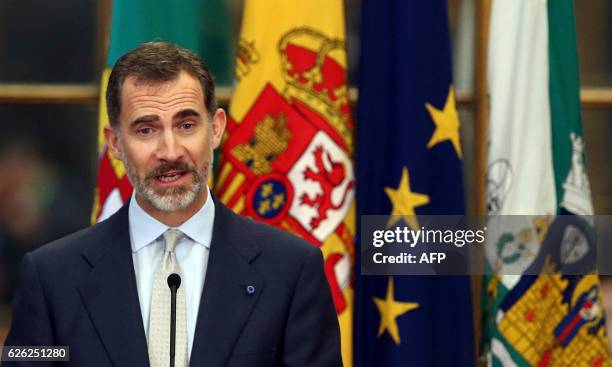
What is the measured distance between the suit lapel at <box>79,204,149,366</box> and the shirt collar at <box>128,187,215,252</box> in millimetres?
22

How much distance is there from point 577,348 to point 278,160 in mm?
1220

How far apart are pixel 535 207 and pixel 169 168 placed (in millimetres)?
1925

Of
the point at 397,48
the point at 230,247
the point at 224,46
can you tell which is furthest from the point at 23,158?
the point at 230,247

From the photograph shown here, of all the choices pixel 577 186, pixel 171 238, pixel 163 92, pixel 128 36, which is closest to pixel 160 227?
pixel 171 238

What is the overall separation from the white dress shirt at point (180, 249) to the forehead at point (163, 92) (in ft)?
0.73

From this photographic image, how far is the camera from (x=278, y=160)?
3713 mm

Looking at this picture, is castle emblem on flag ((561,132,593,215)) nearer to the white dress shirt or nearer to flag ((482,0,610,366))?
flag ((482,0,610,366))

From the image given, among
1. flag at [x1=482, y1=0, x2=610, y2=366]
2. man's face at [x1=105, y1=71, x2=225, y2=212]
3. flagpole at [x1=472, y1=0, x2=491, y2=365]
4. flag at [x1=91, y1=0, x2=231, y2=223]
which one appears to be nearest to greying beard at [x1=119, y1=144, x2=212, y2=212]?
man's face at [x1=105, y1=71, x2=225, y2=212]

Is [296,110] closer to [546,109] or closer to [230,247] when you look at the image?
[546,109]

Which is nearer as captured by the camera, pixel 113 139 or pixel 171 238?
pixel 171 238

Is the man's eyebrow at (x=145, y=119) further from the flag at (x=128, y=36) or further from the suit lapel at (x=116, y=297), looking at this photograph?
the flag at (x=128, y=36)

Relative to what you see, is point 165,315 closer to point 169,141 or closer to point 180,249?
point 180,249

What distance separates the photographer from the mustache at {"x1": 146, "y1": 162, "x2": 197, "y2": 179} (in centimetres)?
220

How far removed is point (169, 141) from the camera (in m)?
2.18
